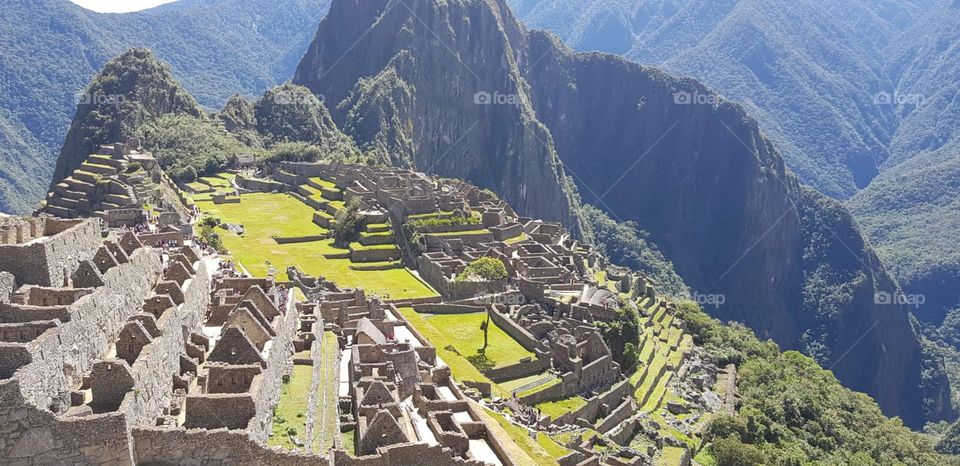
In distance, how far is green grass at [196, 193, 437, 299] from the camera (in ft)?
186

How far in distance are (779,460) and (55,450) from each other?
141ft

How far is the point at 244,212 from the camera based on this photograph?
79.7 meters

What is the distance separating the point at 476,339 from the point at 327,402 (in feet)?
73.9

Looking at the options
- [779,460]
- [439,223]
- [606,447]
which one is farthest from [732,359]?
[606,447]

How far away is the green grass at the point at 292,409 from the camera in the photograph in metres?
23.0

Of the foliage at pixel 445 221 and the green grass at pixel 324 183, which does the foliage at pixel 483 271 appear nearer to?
the foliage at pixel 445 221

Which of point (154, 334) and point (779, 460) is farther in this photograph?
point (779, 460)

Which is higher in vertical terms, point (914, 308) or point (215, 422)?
point (215, 422)

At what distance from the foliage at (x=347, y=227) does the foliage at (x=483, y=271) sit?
13.6 meters

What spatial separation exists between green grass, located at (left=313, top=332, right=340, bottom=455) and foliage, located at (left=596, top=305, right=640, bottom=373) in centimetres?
2460

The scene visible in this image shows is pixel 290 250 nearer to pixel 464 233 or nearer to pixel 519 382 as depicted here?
pixel 464 233

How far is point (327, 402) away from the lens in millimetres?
27750

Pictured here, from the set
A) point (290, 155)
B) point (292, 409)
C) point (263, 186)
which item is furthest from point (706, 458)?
point (290, 155)

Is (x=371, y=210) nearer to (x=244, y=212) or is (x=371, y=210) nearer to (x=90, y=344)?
(x=244, y=212)
